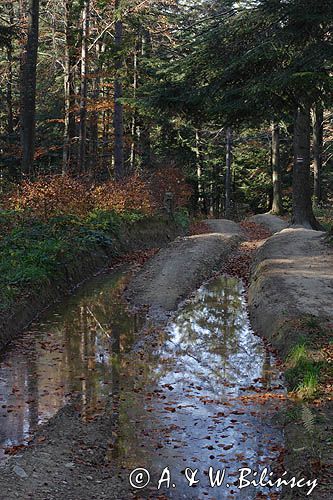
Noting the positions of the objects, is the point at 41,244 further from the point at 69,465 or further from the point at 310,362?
the point at 69,465

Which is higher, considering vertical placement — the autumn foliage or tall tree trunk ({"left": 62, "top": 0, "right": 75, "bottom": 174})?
tall tree trunk ({"left": 62, "top": 0, "right": 75, "bottom": 174})

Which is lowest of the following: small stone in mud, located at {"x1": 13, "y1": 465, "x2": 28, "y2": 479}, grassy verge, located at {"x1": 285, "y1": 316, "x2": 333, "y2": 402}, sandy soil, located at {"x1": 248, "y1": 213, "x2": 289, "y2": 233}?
small stone in mud, located at {"x1": 13, "y1": 465, "x2": 28, "y2": 479}

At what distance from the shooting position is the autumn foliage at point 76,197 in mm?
15844

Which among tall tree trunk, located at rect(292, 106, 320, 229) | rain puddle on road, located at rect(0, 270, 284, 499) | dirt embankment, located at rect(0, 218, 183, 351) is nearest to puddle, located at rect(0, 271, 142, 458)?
rain puddle on road, located at rect(0, 270, 284, 499)

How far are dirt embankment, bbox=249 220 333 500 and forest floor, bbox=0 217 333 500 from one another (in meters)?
0.03

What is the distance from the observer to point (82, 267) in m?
14.9

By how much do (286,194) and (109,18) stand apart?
18.6m

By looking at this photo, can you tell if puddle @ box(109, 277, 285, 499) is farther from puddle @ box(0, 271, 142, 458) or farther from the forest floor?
puddle @ box(0, 271, 142, 458)

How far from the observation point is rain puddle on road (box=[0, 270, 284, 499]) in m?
5.75

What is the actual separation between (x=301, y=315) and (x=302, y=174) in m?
12.0

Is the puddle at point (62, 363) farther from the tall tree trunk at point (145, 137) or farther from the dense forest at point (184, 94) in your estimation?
the tall tree trunk at point (145, 137)

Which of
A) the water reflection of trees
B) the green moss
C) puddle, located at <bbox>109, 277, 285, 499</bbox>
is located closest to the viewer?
puddle, located at <bbox>109, 277, 285, 499</bbox>

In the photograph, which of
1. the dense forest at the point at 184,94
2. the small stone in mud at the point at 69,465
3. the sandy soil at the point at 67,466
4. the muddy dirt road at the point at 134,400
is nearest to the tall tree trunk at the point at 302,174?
the dense forest at the point at 184,94

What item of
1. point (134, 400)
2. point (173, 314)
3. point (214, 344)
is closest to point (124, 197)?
point (173, 314)
